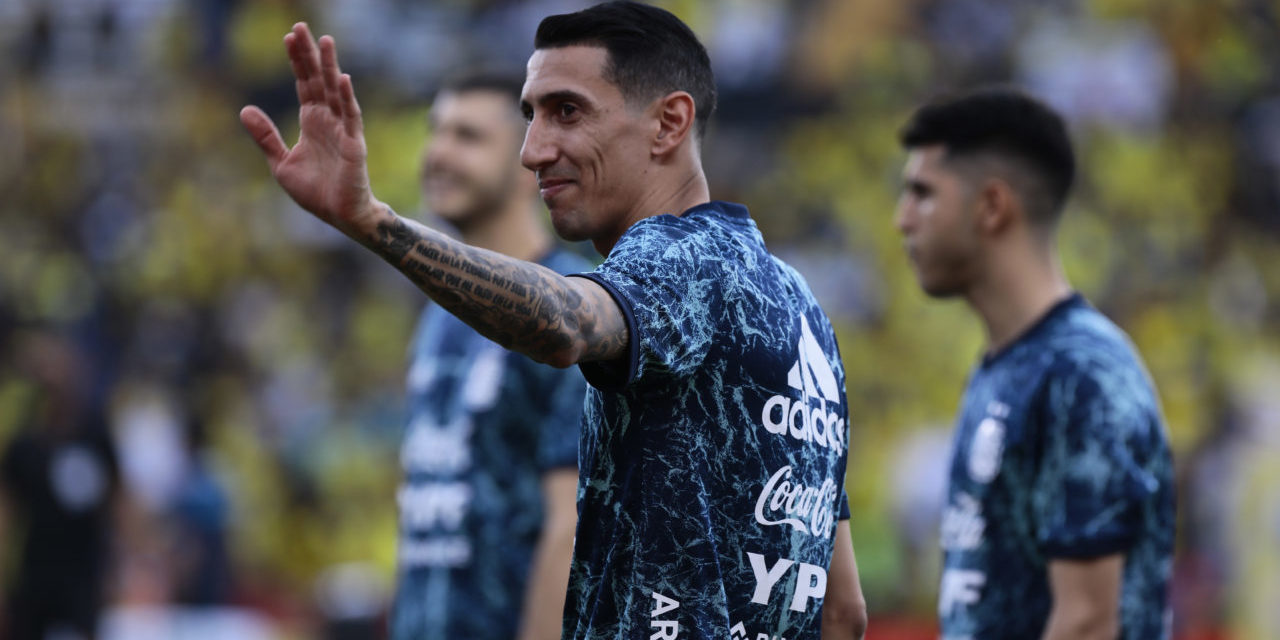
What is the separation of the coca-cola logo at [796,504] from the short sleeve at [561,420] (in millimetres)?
1552

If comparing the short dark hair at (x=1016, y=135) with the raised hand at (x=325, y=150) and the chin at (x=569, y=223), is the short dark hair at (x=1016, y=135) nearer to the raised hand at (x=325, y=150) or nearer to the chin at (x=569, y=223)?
the chin at (x=569, y=223)

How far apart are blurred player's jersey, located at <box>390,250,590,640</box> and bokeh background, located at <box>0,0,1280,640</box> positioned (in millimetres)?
6158

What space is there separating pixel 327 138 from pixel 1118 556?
2.40m

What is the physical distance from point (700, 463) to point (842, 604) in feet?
2.09

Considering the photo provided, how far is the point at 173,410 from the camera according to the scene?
13336 mm

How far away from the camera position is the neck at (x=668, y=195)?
271 cm

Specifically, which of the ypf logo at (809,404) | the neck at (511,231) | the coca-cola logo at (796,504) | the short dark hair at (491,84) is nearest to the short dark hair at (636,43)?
the ypf logo at (809,404)

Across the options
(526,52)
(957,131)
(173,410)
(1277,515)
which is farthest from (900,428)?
(957,131)

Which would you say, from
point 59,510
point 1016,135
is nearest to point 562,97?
point 1016,135

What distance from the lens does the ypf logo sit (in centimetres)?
254

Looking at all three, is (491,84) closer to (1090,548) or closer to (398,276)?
(1090,548)

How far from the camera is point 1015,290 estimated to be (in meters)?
4.32

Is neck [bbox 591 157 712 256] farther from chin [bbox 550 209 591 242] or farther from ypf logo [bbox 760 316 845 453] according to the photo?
ypf logo [bbox 760 316 845 453]

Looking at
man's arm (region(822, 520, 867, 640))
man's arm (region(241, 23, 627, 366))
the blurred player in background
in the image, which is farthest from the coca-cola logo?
the blurred player in background
